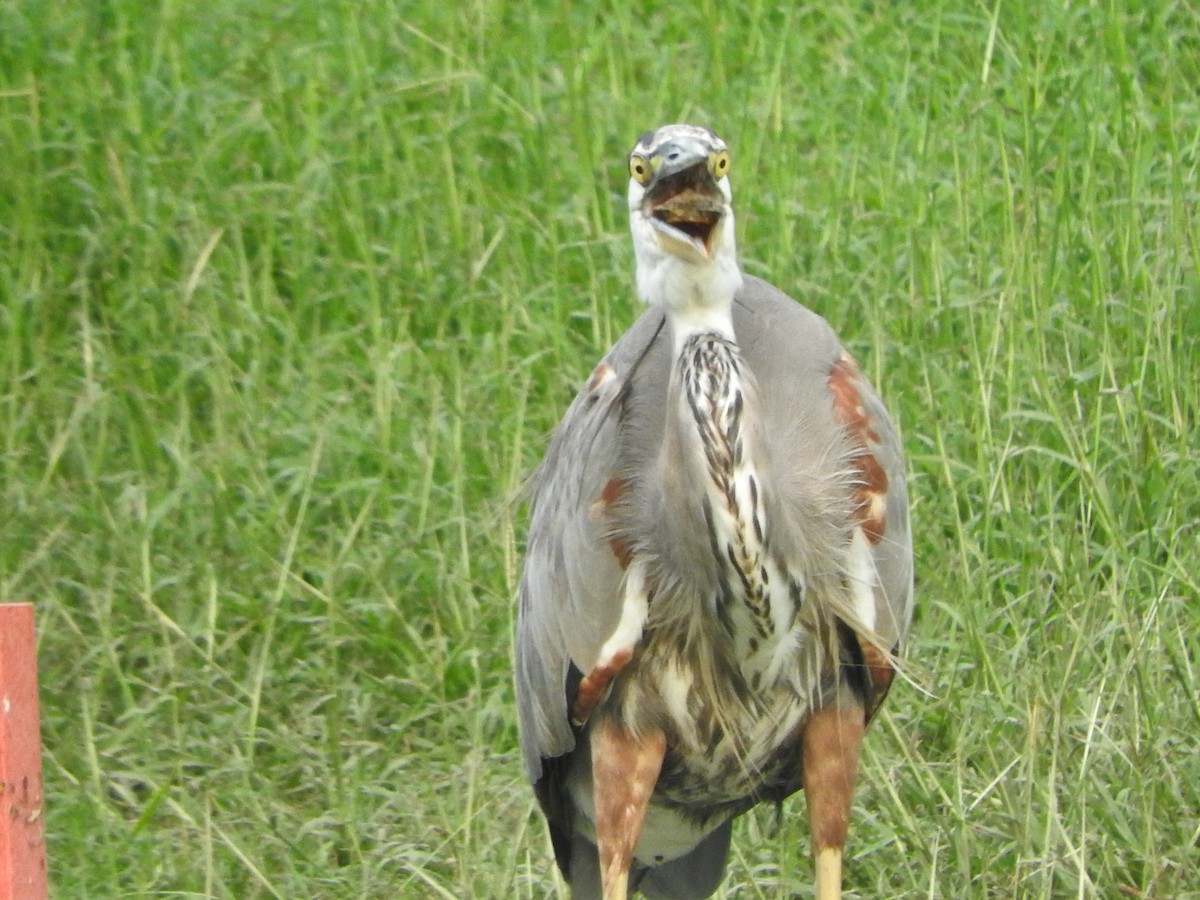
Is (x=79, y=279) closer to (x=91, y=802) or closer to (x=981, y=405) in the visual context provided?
(x=91, y=802)

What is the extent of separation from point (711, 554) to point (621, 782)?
56cm

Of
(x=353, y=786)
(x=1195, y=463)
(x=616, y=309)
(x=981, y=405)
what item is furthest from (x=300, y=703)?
(x=1195, y=463)

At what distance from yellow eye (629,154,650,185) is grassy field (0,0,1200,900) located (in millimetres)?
1458

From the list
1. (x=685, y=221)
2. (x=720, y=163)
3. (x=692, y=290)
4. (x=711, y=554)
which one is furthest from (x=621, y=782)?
(x=720, y=163)

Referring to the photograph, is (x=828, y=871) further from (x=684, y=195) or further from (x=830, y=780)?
(x=684, y=195)

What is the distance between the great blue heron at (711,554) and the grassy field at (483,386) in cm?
47

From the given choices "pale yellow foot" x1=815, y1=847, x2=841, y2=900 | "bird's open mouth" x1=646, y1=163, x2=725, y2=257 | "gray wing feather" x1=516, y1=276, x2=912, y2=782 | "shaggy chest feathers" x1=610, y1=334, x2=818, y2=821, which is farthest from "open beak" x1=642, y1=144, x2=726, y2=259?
"pale yellow foot" x1=815, y1=847, x2=841, y2=900

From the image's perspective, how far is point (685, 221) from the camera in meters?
3.41

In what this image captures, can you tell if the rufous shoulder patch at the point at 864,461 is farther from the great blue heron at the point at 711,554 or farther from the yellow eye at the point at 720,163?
the yellow eye at the point at 720,163

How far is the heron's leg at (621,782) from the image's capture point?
377cm

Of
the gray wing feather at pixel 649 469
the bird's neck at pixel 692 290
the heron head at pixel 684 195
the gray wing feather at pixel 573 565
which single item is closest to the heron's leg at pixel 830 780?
the gray wing feather at pixel 649 469

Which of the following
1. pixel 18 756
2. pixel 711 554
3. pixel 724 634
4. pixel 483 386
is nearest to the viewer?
pixel 18 756

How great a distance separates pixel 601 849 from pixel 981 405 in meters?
1.83

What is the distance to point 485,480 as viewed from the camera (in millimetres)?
5621
